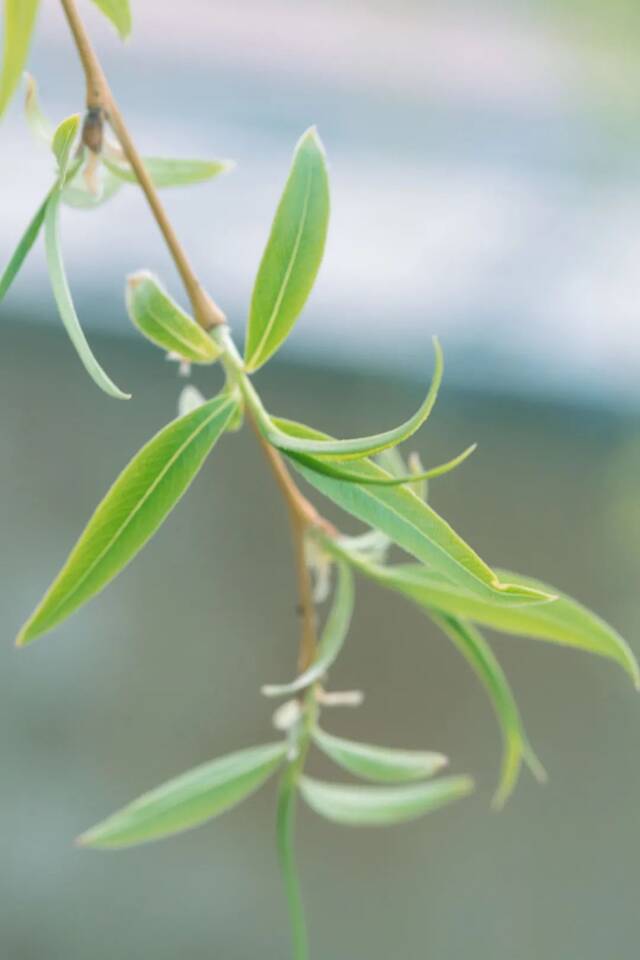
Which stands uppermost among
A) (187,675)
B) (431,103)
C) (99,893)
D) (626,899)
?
(431,103)

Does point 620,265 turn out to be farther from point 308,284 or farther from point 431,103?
point 308,284

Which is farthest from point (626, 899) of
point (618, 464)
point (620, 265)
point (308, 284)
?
point (308, 284)

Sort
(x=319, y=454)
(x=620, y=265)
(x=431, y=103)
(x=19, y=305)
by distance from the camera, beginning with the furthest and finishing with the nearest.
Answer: (x=431, y=103)
(x=620, y=265)
(x=19, y=305)
(x=319, y=454)

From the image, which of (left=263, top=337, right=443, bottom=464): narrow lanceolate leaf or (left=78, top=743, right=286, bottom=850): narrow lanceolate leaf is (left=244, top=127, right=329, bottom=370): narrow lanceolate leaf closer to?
(left=263, top=337, right=443, bottom=464): narrow lanceolate leaf

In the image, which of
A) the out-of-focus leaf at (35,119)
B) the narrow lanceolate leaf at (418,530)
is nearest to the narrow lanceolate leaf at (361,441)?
the narrow lanceolate leaf at (418,530)

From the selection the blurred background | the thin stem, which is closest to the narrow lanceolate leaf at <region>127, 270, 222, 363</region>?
the thin stem

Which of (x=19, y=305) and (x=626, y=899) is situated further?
(x=626, y=899)

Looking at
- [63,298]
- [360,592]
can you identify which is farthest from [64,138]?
[360,592]
